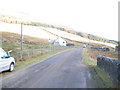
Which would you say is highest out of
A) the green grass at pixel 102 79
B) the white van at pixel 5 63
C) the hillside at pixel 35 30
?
the hillside at pixel 35 30

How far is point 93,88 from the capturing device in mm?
7574

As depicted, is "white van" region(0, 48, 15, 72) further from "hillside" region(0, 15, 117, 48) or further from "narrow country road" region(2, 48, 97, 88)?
"hillside" region(0, 15, 117, 48)

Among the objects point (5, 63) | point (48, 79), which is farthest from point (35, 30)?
point (48, 79)

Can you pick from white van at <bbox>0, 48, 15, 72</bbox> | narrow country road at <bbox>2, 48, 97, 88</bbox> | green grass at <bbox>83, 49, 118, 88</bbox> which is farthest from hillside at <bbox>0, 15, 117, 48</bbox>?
green grass at <bbox>83, 49, 118, 88</bbox>

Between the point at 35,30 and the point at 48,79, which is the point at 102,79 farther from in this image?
the point at 35,30

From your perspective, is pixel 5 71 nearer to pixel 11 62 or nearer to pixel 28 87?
pixel 11 62

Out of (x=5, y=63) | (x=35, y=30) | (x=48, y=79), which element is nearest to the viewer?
(x=48, y=79)

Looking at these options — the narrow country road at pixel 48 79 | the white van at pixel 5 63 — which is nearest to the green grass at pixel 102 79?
the narrow country road at pixel 48 79

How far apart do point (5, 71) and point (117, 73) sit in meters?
8.14

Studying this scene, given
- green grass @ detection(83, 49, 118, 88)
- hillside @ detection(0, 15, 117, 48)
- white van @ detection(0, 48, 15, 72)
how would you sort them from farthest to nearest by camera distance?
hillside @ detection(0, 15, 117, 48) < white van @ detection(0, 48, 15, 72) < green grass @ detection(83, 49, 118, 88)

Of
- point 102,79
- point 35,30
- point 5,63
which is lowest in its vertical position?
point 102,79

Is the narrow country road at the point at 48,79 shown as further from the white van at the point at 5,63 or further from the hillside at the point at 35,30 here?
the hillside at the point at 35,30

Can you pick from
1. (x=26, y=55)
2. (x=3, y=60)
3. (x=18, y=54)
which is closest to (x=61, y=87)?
(x=3, y=60)

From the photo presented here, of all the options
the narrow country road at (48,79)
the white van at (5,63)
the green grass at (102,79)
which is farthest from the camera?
the white van at (5,63)
